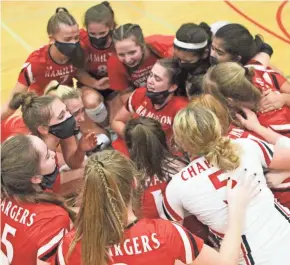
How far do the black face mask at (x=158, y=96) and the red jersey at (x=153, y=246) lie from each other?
1.55 metres

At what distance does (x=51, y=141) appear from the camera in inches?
132

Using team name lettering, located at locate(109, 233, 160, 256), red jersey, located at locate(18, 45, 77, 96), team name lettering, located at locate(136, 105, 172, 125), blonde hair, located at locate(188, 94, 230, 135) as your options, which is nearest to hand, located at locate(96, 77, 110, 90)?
red jersey, located at locate(18, 45, 77, 96)

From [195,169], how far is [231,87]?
737 mm

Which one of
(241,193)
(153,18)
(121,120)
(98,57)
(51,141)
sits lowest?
(153,18)

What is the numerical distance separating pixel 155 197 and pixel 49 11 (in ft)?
16.1

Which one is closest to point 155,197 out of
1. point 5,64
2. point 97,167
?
point 97,167

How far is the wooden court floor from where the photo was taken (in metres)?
5.82

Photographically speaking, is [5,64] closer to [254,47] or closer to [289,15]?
[254,47]

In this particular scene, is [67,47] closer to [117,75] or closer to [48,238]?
[117,75]

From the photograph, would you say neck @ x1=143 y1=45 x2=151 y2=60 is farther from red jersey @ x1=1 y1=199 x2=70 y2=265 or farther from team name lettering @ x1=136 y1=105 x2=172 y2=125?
red jersey @ x1=1 y1=199 x2=70 y2=265

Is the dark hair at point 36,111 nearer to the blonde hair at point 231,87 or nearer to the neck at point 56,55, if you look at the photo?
the neck at point 56,55

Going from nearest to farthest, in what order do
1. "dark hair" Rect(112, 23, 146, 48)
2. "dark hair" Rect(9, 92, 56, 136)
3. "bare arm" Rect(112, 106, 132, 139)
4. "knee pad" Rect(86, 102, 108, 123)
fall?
"dark hair" Rect(9, 92, 56, 136), "dark hair" Rect(112, 23, 146, 48), "bare arm" Rect(112, 106, 132, 139), "knee pad" Rect(86, 102, 108, 123)

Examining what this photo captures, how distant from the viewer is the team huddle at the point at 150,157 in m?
1.98

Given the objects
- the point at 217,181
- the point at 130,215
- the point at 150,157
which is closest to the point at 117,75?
the point at 150,157
